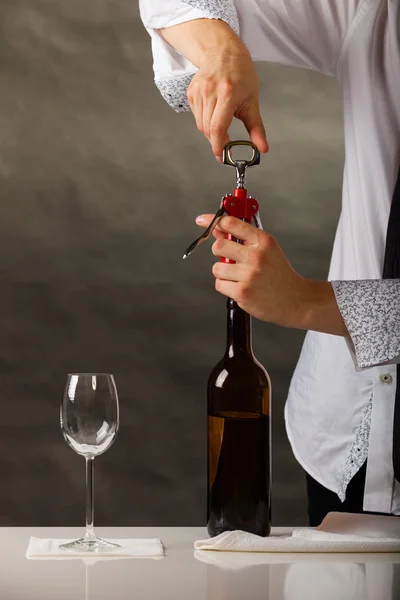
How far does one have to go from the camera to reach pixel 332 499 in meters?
1.31

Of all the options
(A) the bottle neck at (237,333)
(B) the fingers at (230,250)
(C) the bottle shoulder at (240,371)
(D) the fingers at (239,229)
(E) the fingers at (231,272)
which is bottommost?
(C) the bottle shoulder at (240,371)

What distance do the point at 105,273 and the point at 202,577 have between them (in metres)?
1.59

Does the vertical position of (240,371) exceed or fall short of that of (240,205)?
it falls short

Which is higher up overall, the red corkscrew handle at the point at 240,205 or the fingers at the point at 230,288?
the red corkscrew handle at the point at 240,205

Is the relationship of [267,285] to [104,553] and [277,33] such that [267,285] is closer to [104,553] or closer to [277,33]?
[104,553]

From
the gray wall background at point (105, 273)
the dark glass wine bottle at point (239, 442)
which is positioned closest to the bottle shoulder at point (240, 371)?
the dark glass wine bottle at point (239, 442)

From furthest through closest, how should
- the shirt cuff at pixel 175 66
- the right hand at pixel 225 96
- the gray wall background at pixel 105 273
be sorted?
the gray wall background at pixel 105 273 → the shirt cuff at pixel 175 66 → the right hand at pixel 225 96

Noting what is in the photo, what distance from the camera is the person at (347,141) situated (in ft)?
3.39

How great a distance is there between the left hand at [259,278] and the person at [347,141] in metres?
0.01

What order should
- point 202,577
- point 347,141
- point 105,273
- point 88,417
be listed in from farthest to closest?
1. point 105,273
2. point 347,141
3. point 88,417
4. point 202,577

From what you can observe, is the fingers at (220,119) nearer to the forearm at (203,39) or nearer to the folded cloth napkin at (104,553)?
the forearm at (203,39)

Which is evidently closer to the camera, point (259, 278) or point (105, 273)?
point (259, 278)

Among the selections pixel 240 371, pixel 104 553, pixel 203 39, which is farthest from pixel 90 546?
pixel 203 39

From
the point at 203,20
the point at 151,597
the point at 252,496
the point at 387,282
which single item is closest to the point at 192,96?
the point at 203,20
